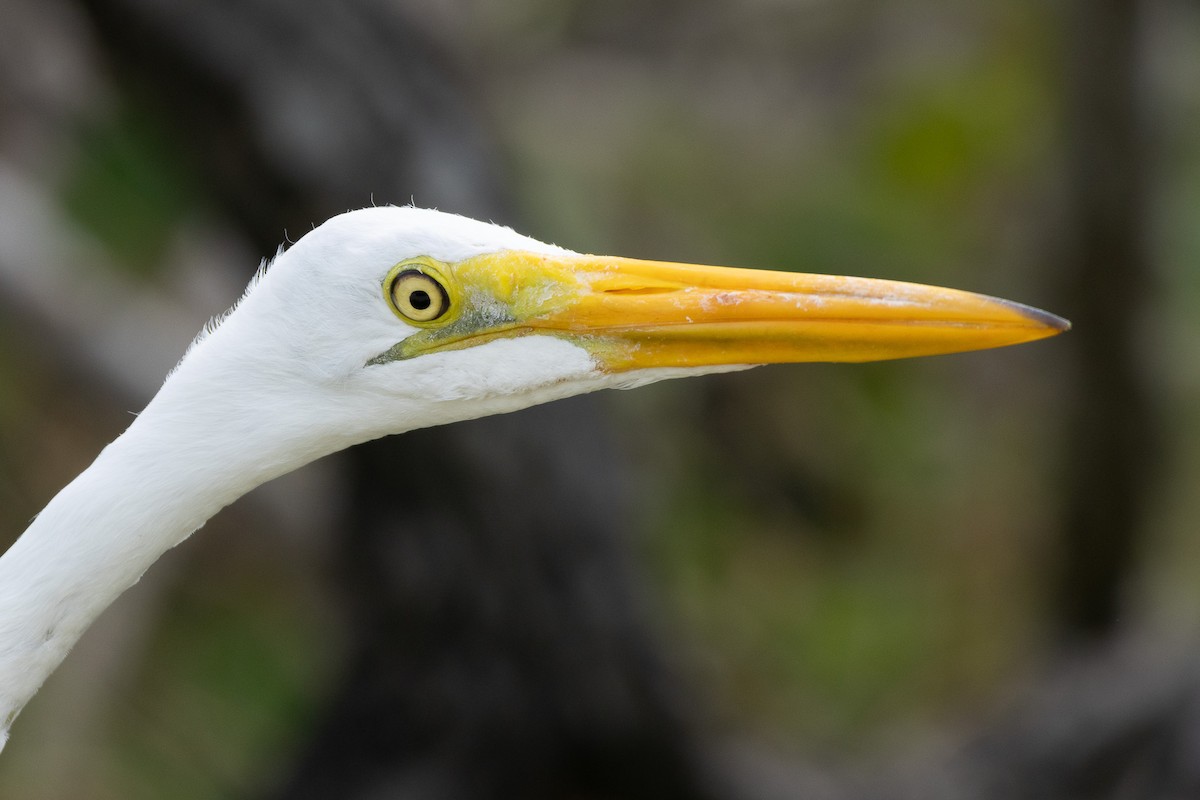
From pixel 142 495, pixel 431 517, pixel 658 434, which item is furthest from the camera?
pixel 658 434

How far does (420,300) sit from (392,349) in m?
0.08

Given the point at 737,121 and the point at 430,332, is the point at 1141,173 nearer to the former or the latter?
the point at 737,121

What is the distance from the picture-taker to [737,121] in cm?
649

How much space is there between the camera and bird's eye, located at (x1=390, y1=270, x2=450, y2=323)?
66.6 inches

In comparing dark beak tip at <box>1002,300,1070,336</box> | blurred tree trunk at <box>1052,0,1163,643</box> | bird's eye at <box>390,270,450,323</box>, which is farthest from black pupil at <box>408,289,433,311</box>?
blurred tree trunk at <box>1052,0,1163,643</box>

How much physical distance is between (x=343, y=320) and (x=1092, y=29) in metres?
3.37

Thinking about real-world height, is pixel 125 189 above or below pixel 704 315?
above

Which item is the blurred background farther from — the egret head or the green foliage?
the egret head

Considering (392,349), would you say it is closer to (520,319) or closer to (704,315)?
(520,319)

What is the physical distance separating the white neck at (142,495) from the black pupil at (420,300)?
204 mm

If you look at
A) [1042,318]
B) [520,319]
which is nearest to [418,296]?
[520,319]

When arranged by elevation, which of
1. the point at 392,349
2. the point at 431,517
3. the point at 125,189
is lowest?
the point at 431,517

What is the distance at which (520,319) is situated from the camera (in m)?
1.76

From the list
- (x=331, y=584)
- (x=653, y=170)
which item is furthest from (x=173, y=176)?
(x=653, y=170)
